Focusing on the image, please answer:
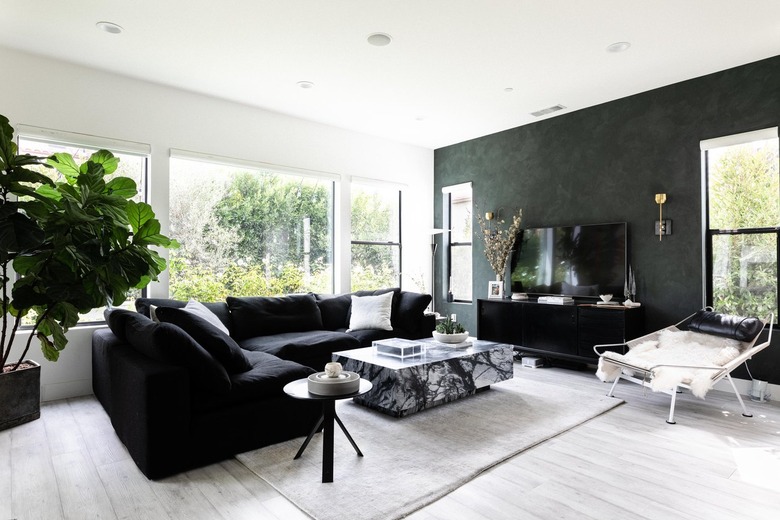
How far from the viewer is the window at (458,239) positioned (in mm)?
6582

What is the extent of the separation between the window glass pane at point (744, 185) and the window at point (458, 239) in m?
2.93

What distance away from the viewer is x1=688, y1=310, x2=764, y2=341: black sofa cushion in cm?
353

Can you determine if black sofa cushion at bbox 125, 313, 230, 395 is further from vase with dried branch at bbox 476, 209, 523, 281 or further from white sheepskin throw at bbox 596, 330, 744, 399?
vase with dried branch at bbox 476, 209, 523, 281

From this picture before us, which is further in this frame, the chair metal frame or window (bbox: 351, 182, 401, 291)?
window (bbox: 351, 182, 401, 291)

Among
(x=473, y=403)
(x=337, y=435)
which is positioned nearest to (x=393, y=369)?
(x=337, y=435)

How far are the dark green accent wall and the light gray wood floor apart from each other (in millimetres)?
1632

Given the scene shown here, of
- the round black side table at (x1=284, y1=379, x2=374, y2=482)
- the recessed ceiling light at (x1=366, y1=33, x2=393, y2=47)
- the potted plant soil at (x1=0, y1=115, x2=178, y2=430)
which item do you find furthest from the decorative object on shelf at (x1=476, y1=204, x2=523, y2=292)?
the potted plant soil at (x1=0, y1=115, x2=178, y2=430)

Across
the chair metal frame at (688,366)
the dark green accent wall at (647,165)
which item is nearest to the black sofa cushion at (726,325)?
the chair metal frame at (688,366)

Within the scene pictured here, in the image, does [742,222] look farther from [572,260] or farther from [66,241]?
[66,241]

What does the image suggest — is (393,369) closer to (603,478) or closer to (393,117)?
(603,478)

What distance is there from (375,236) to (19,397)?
4.18m

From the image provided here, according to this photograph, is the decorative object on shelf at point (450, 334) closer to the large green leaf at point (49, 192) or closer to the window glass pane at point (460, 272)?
the window glass pane at point (460, 272)

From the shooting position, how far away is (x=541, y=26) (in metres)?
3.32

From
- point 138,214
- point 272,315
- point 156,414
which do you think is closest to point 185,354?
point 156,414
